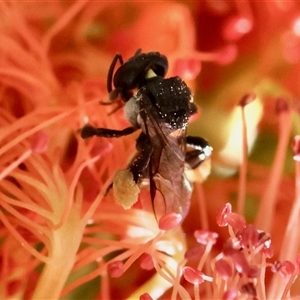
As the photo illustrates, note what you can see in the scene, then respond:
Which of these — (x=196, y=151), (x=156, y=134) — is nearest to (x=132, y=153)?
(x=196, y=151)

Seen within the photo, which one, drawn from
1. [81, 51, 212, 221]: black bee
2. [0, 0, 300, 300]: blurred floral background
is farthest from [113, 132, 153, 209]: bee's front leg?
[0, 0, 300, 300]: blurred floral background

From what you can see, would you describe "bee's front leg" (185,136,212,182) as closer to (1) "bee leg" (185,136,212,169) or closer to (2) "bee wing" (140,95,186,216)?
(1) "bee leg" (185,136,212,169)

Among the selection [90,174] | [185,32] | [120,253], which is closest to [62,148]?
[90,174]

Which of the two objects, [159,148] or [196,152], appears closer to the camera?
[159,148]

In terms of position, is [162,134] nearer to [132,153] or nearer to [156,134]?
[156,134]

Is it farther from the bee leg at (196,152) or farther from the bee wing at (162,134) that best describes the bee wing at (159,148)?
the bee leg at (196,152)

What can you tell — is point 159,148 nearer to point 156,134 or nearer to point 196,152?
point 156,134

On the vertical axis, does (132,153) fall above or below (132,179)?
above
